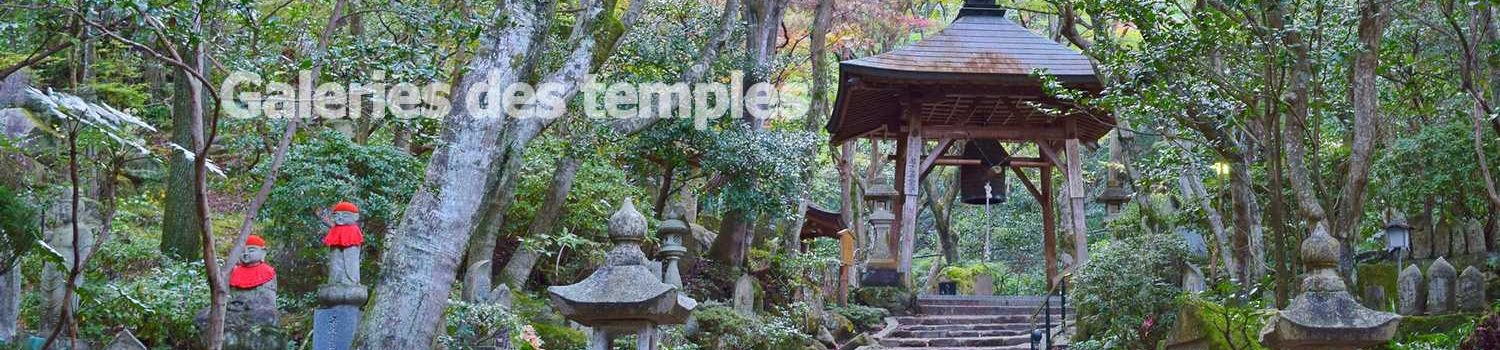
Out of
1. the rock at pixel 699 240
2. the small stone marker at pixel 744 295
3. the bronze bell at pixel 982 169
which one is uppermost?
the bronze bell at pixel 982 169

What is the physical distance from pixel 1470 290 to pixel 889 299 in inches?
314

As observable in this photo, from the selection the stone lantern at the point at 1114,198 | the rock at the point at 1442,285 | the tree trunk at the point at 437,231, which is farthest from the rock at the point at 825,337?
the tree trunk at the point at 437,231

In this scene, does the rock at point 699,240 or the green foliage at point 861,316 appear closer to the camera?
the green foliage at point 861,316

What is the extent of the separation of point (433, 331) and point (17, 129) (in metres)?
4.33

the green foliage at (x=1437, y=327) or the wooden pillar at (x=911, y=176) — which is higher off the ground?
the wooden pillar at (x=911, y=176)

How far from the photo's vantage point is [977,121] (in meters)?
18.1

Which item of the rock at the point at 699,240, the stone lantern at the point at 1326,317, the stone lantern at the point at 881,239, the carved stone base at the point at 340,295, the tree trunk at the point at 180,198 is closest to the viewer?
the stone lantern at the point at 1326,317

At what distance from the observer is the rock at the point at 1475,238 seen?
12070 millimetres

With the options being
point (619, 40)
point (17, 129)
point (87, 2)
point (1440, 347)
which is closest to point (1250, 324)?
point (1440, 347)

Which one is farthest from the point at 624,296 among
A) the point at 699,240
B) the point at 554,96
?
the point at 699,240

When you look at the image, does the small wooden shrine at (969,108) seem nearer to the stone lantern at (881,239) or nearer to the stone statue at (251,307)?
the stone lantern at (881,239)

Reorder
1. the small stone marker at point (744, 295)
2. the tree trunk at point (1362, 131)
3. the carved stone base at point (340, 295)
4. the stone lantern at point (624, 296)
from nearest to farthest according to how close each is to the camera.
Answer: the stone lantern at point (624, 296), the tree trunk at point (1362, 131), the carved stone base at point (340, 295), the small stone marker at point (744, 295)

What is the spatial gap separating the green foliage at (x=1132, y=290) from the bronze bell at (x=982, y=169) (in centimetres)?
524

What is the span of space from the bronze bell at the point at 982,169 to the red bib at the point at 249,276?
1090 cm
